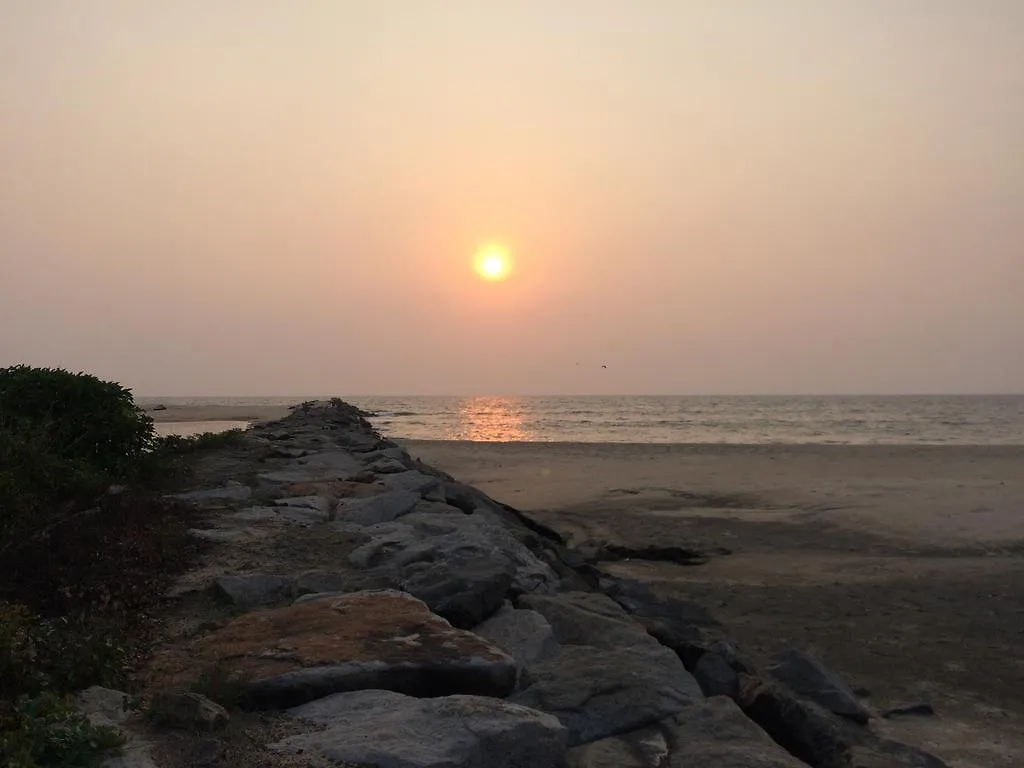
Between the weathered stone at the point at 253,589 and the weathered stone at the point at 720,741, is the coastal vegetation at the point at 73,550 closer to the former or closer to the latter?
the weathered stone at the point at 253,589

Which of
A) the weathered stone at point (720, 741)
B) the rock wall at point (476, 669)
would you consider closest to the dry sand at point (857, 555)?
the rock wall at point (476, 669)

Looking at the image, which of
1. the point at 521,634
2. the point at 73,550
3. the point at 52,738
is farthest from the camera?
the point at 73,550

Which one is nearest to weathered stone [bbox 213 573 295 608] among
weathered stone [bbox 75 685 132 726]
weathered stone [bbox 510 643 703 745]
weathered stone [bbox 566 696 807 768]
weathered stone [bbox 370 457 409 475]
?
weathered stone [bbox 75 685 132 726]

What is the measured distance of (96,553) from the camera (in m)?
5.63

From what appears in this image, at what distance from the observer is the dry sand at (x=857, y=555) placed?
705 centimetres

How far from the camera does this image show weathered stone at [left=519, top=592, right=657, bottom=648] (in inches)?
197

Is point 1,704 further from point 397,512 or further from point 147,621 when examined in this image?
point 397,512

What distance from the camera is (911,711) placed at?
6.37 m

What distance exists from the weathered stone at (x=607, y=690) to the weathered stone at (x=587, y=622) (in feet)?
0.95

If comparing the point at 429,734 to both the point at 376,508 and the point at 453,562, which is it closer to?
the point at 453,562

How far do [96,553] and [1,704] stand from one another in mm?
2621

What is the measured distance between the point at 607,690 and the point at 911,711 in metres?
3.71

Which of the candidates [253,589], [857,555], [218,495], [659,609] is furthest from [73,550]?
[857,555]

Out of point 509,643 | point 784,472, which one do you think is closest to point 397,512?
point 509,643
